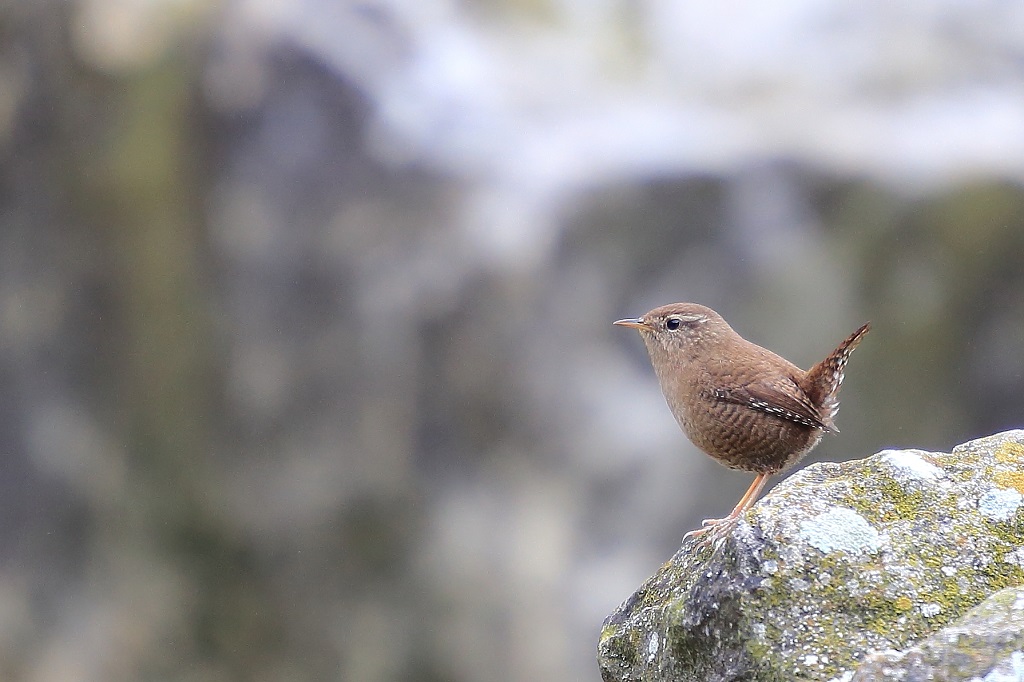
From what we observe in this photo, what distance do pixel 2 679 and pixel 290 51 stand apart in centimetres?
702

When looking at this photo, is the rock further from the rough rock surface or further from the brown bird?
the brown bird

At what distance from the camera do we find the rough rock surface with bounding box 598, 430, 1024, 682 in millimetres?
2576

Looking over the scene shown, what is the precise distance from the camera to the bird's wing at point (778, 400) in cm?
375

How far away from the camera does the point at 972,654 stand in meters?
2.15

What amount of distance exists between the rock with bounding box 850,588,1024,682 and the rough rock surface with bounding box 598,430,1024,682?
206mm

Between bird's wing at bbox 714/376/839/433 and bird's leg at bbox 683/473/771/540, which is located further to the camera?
bird's wing at bbox 714/376/839/433

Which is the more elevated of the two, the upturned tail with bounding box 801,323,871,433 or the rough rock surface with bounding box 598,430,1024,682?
the upturned tail with bounding box 801,323,871,433

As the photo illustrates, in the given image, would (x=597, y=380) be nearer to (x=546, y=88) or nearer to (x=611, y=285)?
(x=611, y=285)

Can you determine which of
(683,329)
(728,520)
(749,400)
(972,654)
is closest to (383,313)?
(683,329)

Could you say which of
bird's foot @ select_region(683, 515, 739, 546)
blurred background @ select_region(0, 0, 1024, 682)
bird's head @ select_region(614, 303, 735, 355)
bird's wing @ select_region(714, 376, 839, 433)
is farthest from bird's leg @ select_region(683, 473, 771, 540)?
blurred background @ select_region(0, 0, 1024, 682)

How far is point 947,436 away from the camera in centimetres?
866

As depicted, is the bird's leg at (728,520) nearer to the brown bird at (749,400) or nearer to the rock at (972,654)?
the brown bird at (749,400)

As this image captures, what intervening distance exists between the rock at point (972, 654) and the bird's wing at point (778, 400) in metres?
1.45

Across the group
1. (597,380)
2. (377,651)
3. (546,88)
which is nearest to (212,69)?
(546,88)
